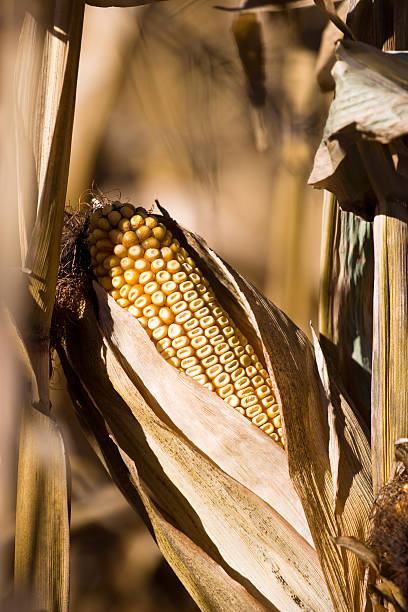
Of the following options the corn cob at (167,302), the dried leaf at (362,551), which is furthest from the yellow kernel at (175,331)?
the dried leaf at (362,551)

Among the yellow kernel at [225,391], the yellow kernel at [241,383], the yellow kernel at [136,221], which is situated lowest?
the yellow kernel at [225,391]

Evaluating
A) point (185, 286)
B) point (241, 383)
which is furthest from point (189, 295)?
point (241, 383)

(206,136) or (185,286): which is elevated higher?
(206,136)

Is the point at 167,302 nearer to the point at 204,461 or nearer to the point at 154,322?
the point at 154,322

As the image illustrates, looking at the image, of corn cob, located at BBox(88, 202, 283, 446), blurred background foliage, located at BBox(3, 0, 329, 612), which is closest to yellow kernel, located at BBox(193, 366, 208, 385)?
corn cob, located at BBox(88, 202, 283, 446)

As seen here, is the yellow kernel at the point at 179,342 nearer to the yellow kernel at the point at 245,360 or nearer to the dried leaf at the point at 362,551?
the yellow kernel at the point at 245,360

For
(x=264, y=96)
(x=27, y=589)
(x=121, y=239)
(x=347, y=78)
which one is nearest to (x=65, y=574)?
(x=27, y=589)

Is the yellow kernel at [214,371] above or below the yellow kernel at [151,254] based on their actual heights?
below
